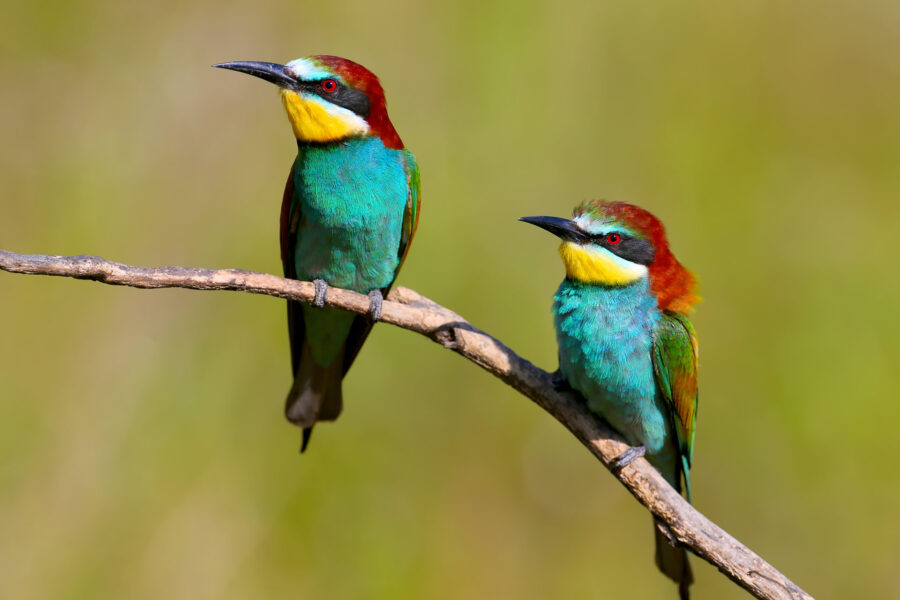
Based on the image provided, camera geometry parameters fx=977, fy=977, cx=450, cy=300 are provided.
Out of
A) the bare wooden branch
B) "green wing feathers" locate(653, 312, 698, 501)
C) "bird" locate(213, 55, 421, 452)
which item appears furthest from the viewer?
"bird" locate(213, 55, 421, 452)

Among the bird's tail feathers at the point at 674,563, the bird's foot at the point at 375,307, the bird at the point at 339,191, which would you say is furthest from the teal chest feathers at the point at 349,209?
the bird's tail feathers at the point at 674,563

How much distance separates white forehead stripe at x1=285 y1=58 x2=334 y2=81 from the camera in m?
2.57

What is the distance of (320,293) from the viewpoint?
2602 millimetres

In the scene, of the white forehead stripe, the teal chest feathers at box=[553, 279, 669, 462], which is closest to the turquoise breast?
the teal chest feathers at box=[553, 279, 669, 462]

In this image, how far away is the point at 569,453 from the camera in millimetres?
3428

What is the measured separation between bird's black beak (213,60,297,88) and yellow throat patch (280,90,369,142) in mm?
29

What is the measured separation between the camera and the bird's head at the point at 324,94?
2.57 meters

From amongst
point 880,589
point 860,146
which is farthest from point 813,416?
point 860,146

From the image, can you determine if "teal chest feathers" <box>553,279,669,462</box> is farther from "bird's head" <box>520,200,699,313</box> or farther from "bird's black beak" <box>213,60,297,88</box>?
"bird's black beak" <box>213,60,297,88</box>

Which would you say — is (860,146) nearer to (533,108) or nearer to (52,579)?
(533,108)

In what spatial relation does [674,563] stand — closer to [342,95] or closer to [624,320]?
[624,320]

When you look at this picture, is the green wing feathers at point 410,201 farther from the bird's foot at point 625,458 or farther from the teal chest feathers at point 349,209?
the bird's foot at point 625,458

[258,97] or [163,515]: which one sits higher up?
[258,97]

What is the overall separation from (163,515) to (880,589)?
A: 239 centimetres
